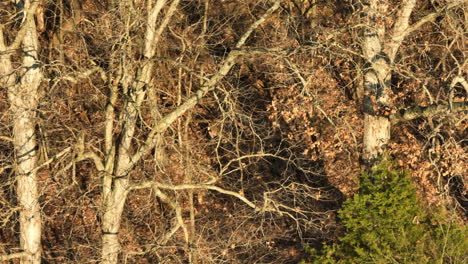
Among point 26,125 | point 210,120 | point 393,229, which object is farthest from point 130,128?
point 393,229

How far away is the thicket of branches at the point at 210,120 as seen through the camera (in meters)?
14.6

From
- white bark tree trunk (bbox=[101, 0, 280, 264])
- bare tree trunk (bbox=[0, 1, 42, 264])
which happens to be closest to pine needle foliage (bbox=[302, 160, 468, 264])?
white bark tree trunk (bbox=[101, 0, 280, 264])

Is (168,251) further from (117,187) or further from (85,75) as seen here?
(85,75)

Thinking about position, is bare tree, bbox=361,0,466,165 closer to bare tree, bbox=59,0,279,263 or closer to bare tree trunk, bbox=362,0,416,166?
bare tree trunk, bbox=362,0,416,166

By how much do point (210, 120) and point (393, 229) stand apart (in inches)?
251

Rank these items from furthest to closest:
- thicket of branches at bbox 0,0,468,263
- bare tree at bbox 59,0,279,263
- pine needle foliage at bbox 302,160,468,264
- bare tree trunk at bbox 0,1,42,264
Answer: thicket of branches at bbox 0,0,468,263 → bare tree at bbox 59,0,279,263 → bare tree trunk at bbox 0,1,42,264 → pine needle foliage at bbox 302,160,468,264

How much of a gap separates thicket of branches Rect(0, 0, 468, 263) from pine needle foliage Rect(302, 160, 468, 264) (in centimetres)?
81

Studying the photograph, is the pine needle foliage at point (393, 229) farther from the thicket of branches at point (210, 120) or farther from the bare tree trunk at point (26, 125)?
the bare tree trunk at point (26, 125)

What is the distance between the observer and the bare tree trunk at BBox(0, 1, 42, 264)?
551 inches

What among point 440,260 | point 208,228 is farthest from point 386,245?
point 208,228

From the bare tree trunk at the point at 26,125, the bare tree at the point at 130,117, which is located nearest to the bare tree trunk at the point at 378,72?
the bare tree at the point at 130,117

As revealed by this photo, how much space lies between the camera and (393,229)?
1362 cm

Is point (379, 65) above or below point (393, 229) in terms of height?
above

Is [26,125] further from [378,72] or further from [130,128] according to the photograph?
[378,72]
